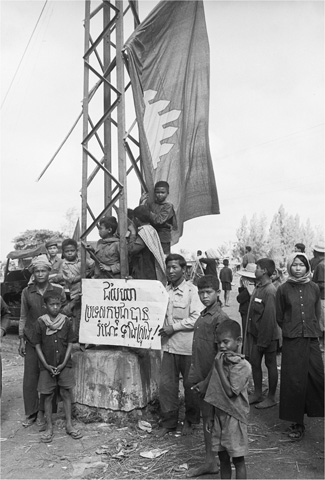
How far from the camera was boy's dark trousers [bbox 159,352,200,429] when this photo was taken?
4.61m

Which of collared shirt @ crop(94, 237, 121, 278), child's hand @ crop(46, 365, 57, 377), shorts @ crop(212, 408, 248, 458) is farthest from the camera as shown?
collared shirt @ crop(94, 237, 121, 278)

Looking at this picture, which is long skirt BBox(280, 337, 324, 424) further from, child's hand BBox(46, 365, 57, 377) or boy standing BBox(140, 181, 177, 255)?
child's hand BBox(46, 365, 57, 377)

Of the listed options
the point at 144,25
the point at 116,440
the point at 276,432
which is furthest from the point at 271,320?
the point at 144,25

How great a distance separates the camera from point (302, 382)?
454 cm

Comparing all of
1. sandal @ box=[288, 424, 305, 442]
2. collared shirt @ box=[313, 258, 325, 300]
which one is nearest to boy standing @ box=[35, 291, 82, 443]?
sandal @ box=[288, 424, 305, 442]

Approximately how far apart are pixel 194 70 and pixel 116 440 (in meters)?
4.37

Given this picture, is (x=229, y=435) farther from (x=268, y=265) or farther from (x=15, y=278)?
(x=15, y=278)

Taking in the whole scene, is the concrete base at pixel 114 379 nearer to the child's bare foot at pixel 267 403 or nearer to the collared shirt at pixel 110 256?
the collared shirt at pixel 110 256

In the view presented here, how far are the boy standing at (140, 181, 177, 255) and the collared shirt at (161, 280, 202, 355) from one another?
2.39 ft

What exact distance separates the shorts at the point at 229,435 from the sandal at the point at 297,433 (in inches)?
56.5

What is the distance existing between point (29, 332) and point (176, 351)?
1.53m

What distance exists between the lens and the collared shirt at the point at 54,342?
4.71 meters

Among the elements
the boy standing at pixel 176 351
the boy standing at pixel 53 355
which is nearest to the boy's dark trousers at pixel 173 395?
the boy standing at pixel 176 351

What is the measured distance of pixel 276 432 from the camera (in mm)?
4660
